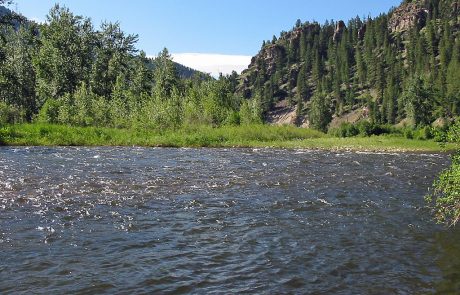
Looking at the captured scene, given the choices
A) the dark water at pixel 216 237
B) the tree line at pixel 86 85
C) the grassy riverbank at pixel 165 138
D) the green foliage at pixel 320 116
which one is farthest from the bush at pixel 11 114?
the green foliage at pixel 320 116

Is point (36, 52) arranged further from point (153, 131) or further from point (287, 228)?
point (287, 228)

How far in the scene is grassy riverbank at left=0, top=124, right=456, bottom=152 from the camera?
5150 centimetres

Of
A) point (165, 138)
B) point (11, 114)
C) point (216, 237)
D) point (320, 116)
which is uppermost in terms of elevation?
point (320, 116)

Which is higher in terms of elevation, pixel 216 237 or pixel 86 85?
pixel 86 85

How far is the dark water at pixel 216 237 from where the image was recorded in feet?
33.3

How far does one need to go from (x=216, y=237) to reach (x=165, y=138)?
44.8m

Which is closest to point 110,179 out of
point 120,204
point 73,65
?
point 120,204

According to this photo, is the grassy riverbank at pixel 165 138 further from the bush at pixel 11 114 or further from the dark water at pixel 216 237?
the dark water at pixel 216 237

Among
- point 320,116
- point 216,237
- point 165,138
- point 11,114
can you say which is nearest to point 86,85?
point 11,114

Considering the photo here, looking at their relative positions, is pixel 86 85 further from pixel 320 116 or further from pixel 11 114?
pixel 320 116

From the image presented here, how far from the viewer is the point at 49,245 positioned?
40.1 feet

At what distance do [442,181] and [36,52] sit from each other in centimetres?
9002

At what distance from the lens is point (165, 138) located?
57.7m

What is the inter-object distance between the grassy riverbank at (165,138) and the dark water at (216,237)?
28.4 m
